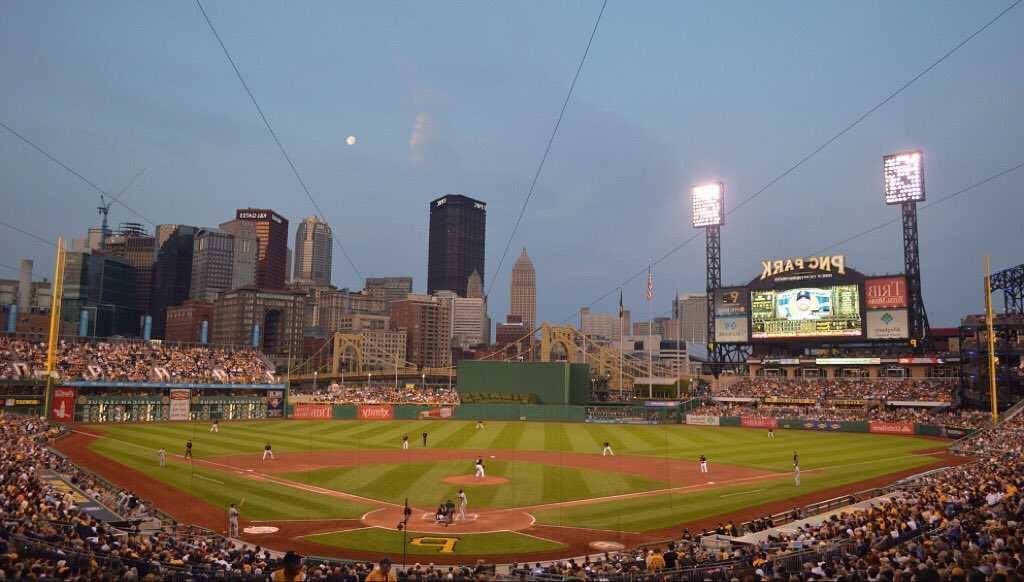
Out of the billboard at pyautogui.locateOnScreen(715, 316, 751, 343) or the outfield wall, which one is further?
the billboard at pyautogui.locateOnScreen(715, 316, 751, 343)

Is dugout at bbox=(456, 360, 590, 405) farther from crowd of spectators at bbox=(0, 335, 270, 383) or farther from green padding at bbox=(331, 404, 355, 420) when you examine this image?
crowd of spectators at bbox=(0, 335, 270, 383)

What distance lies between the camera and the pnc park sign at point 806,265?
268ft

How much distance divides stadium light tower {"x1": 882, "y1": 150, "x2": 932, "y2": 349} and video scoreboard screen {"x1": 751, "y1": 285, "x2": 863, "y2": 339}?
6.31 meters

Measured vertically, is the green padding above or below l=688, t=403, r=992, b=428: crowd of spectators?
below

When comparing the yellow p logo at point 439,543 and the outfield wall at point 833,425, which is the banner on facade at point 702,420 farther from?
the yellow p logo at point 439,543

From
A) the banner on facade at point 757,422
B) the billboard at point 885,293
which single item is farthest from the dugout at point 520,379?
the billboard at point 885,293

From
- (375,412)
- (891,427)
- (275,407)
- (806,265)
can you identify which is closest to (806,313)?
(806,265)

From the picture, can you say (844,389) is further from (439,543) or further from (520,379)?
(439,543)

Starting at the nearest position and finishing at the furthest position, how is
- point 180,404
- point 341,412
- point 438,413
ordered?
1. point 180,404
2. point 341,412
3. point 438,413

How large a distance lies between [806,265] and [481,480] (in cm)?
6445

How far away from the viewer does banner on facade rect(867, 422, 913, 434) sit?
59.9 metres

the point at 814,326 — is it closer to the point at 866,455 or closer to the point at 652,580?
the point at 866,455

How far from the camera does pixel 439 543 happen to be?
70.4ft

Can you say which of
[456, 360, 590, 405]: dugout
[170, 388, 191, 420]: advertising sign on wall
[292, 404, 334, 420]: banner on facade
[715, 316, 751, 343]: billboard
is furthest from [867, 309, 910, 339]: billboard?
[170, 388, 191, 420]: advertising sign on wall
